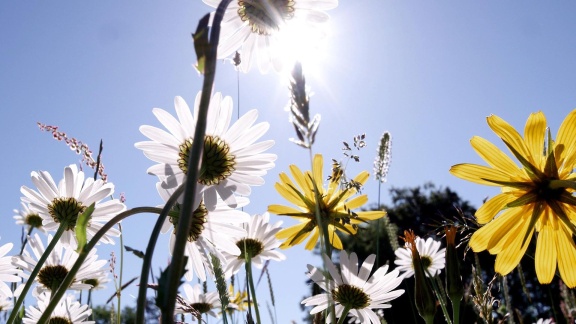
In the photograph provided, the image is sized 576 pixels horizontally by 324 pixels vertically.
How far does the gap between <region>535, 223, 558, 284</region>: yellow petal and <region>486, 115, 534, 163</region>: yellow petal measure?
21 cm

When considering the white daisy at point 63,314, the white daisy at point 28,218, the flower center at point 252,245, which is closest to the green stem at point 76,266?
the flower center at point 252,245

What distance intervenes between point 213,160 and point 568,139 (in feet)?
3.13

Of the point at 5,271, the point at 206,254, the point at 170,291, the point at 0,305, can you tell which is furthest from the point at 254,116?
the point at 0,305

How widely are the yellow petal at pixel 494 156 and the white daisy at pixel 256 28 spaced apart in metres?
0.55

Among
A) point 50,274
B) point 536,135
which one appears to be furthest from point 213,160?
point 50,274

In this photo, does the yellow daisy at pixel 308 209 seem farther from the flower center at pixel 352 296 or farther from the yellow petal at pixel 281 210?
the flower center at pixel 352 296

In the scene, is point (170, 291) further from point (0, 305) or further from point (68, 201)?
point (0, 305)

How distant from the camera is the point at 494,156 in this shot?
1.55m

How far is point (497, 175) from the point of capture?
155 cm

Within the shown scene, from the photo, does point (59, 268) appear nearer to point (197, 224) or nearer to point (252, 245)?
point (252, 245)

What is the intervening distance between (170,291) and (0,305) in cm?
237

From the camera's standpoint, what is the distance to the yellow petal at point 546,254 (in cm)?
153

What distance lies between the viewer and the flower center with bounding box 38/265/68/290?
2.24m

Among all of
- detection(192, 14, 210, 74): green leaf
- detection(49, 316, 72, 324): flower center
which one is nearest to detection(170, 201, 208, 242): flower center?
detection(192, 14, 210, 74): green leaf
